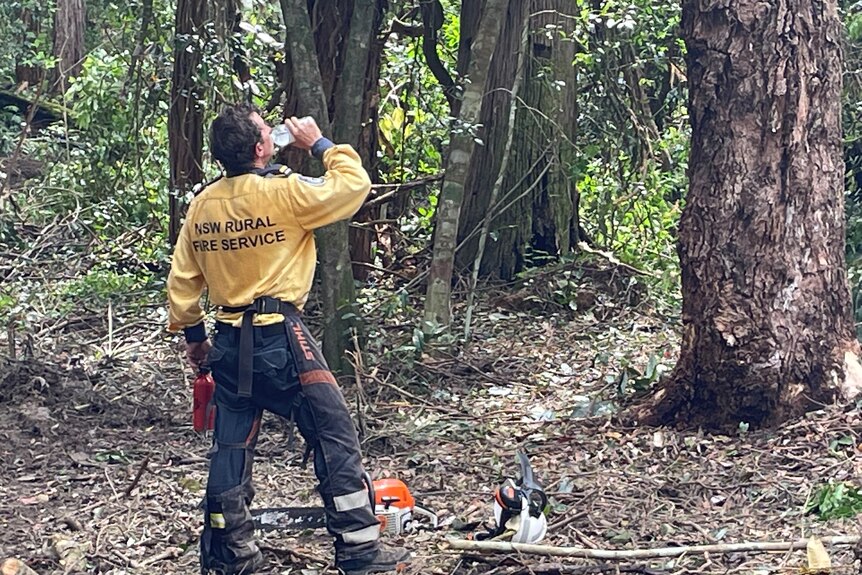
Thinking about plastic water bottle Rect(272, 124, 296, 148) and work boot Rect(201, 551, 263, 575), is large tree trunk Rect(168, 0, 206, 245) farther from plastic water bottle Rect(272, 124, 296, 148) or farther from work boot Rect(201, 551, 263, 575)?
work boot Rect(201, 551, 263, 575)

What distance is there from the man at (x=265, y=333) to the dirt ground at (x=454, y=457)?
0.33 m

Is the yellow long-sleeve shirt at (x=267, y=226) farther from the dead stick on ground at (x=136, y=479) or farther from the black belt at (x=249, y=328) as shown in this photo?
the dead stick on ground at (x=136, y=479)

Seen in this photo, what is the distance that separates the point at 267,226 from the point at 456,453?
2231 millimetres

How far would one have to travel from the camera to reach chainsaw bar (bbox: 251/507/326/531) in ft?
16.4

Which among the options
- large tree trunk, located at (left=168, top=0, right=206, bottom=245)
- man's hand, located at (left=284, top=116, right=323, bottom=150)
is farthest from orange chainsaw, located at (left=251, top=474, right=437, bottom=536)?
large tree trunk, located at (left=168, top=0, right=206, bottom=245)

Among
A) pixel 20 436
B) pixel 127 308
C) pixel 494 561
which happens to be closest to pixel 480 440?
pixel 494 561

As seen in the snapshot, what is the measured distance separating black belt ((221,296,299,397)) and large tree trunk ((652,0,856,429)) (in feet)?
7.89

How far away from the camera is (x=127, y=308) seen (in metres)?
9.39

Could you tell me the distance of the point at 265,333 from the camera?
4473mm

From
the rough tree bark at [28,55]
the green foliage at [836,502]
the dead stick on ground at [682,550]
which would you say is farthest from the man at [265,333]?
the rough tree bark at [28,55]

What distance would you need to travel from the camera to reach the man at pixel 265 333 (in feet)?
14.5

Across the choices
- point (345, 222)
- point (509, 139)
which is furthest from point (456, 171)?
point (509, 139)

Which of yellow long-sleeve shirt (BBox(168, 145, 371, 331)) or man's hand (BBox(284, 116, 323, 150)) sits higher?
man's hand (BBox(284, 116, 323, 150))

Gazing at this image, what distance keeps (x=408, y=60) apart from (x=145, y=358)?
3.46 metres
